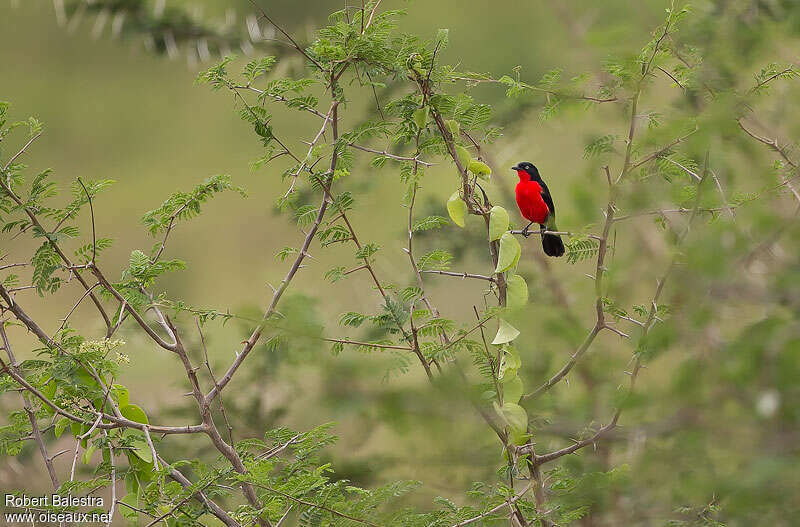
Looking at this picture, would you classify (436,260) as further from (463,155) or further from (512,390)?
(512,390)

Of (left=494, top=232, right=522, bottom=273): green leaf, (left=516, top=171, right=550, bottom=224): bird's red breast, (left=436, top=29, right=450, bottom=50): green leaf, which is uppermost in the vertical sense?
(left=436, top=29, right=450, bottom=50): green leaf

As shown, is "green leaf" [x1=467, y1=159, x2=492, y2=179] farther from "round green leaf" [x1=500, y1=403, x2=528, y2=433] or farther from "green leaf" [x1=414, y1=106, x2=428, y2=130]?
"round green leaf" [x1=500, y1=403, x2=528, y2=433]

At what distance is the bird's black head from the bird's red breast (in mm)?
19

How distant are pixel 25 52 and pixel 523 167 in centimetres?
973

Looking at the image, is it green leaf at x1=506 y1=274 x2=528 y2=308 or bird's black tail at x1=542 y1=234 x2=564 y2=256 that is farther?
bird's black tail at x1=542 y1=234 x2=564 y2=256

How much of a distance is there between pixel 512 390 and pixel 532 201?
1336mm

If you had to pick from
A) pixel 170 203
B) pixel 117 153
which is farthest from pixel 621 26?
pixel 117 153

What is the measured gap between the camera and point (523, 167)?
2.59m

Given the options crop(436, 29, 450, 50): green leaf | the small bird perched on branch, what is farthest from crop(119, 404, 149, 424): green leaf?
the small bird perched on branch

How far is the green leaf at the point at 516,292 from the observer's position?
3.90 feet

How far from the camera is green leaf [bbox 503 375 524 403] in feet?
3.91

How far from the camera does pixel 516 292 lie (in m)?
1.21

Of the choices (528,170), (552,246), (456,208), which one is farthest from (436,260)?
(528,170)

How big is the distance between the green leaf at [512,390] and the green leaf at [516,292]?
0.11m
